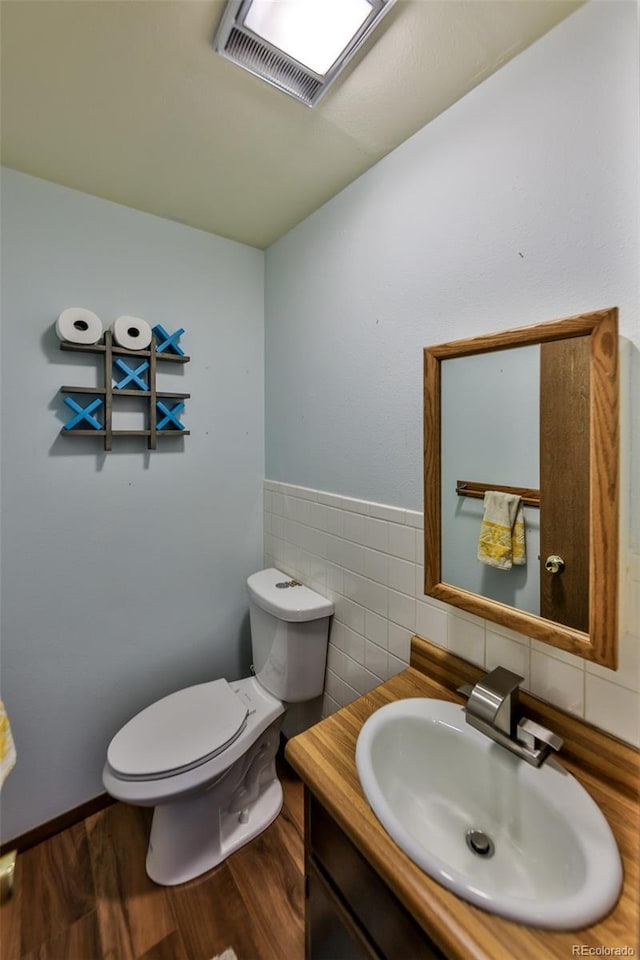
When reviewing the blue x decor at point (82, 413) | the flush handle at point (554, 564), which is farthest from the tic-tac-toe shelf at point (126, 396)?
the flush handle at point (554, 564)

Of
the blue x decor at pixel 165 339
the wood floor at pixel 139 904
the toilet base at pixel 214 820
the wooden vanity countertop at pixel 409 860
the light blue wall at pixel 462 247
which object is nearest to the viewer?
the wooden vanity countertop at pixel 409 860

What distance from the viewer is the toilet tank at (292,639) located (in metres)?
1.36

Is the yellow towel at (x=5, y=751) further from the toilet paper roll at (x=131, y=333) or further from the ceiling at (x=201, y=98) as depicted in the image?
the ceiling at (x=201, y=98)

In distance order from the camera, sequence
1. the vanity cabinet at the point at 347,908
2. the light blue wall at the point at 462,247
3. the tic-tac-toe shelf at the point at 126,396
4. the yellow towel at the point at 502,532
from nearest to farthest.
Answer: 1. the vanity cabinet at the point at 347,908
2. the light blue wall at the point at 462,247
3. the yellow towel at the point at 502,532
4. the tic-tac-toe shelf at the point at 126,396

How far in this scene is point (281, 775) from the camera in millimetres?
1577

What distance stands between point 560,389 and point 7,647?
1770 mm

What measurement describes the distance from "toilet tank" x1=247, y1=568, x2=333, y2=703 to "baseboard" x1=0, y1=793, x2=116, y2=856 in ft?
2.48

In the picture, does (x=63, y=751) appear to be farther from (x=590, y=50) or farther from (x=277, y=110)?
(x=590, y=50)

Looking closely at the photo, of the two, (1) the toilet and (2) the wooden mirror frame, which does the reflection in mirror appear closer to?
(2) the wooden mirror frame

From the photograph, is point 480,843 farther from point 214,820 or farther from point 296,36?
point 296,36

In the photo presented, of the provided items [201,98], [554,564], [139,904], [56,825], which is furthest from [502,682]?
[56,825]

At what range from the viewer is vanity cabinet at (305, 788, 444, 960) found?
0.58 m

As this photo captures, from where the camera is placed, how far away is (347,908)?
699 mm

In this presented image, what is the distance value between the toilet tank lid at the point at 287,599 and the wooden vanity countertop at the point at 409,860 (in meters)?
0.41
